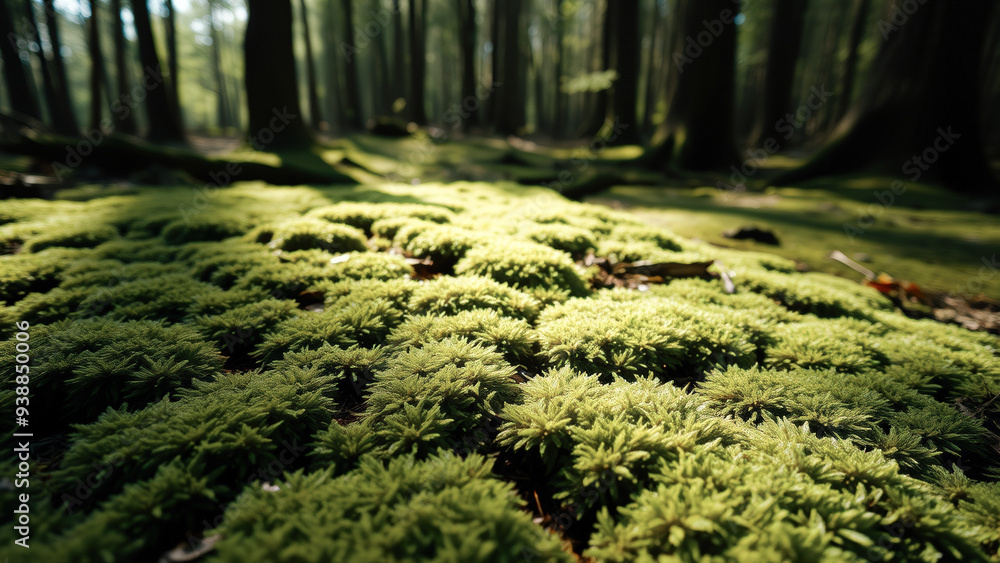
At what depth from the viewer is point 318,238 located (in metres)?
4.14

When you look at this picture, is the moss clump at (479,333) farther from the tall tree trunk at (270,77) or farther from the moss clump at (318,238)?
the tall tree trunk at (270,77)

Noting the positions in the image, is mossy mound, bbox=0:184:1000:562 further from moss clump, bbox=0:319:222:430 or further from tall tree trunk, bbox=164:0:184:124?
tall tree trunk, bbox=164:0:184:124

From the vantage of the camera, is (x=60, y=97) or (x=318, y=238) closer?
(x=318, y=238)

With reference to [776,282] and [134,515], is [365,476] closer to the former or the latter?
[134,515]

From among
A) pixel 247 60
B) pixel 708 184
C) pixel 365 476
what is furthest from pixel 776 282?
pixel 247 60

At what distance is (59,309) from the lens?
282cm

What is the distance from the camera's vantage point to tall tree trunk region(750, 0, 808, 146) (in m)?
14.8

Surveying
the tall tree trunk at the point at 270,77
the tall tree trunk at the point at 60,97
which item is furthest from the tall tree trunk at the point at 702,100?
the tall tree trunk at the point at 60,97


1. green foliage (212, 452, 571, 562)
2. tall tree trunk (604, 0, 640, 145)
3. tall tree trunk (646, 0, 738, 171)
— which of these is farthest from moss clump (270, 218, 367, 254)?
tall tree trunk (604, 0, 640, 145)

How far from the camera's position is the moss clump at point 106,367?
1.99 metres

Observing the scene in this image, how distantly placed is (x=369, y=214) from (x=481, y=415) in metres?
3.79

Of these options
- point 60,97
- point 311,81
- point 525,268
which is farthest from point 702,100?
point 60,97

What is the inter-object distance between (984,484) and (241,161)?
1072 centimetres

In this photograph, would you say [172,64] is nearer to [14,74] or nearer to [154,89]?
[154,89]
